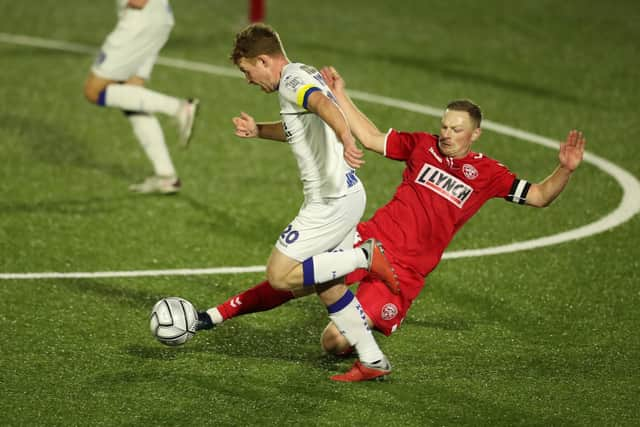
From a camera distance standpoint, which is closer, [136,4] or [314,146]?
[314,146]

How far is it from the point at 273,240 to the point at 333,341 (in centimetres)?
237

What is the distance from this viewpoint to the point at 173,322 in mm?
6145

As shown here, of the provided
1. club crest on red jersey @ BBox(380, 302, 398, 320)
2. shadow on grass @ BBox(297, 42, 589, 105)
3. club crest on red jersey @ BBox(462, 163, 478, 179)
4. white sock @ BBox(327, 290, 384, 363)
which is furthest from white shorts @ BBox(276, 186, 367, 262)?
shadow on grass @ BBox(297, 42, 589, 105)

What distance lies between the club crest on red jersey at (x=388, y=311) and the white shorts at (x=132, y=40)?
4.16m

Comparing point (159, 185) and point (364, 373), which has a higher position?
point (364, 373)

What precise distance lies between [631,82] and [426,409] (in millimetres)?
8559

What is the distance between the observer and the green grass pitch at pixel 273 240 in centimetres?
581

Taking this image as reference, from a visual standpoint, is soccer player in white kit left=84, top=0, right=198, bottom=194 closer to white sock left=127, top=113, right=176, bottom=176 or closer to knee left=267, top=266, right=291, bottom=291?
white sock left=127, top=113, right=176, bottom=176

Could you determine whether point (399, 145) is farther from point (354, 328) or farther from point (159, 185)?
point (159, 185)

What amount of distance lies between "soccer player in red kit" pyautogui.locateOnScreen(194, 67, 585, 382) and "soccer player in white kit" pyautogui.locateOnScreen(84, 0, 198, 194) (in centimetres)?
328

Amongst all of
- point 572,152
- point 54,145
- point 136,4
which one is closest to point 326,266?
point 572,152

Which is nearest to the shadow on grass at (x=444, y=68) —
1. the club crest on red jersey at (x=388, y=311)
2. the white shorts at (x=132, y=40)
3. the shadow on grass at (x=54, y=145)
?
the shadow on grass at (x=54, y=145)

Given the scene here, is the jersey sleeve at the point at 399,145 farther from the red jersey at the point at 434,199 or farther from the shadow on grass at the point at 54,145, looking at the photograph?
the shadow on grass at the point at 54,145

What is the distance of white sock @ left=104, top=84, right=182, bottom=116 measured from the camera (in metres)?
9.42
